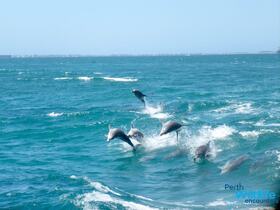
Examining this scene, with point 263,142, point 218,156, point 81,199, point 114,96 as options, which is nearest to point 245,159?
point 218,156

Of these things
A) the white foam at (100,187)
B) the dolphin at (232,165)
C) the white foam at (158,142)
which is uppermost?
the dolphin at (232,165)

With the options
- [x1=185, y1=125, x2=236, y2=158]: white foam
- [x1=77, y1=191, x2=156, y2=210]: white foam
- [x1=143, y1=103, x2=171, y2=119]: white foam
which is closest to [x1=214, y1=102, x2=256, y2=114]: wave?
[x1=143, y1=103, x2=171, y2=119]: white foam

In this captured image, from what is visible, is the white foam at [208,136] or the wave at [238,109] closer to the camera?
the white foam at [208,136]

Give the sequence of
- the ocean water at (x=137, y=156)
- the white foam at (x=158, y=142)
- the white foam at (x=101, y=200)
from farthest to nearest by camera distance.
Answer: the white foam at (x=158, y=142), the ocean water at (x=137, y=156), the white foam at (x=101, y=200)

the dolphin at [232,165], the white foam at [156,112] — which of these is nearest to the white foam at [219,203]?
the dolphin at [232,165]

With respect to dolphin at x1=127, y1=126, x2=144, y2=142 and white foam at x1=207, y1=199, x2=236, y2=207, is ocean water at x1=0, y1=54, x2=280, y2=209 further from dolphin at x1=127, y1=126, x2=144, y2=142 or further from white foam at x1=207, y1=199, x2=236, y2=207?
dolphin at x1=127, y1=126, x2=144, y2=142

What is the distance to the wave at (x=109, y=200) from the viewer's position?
17.7 m

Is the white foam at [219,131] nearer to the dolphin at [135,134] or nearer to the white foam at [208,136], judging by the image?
the white foam at [208,136]

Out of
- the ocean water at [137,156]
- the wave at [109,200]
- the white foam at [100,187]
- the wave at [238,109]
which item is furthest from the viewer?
the wave at [238,109]

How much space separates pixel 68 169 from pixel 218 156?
7.88 metres

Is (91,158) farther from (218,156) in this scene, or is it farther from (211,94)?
(211,94)

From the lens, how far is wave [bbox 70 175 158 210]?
1770 cm

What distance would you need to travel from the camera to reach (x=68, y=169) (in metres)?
24.0

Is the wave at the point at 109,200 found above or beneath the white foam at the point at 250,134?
beneath
